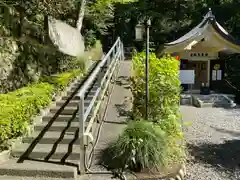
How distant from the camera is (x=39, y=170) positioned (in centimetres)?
504

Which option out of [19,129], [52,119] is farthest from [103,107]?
[19,129]

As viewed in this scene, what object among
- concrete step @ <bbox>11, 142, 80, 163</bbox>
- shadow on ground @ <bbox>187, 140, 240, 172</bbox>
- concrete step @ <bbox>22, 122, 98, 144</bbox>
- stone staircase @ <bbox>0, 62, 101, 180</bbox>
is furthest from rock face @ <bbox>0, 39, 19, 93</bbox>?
shadow on ground @ <bbox>187, 140, 240, 172</bbox>

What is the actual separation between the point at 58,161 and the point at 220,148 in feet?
14.6

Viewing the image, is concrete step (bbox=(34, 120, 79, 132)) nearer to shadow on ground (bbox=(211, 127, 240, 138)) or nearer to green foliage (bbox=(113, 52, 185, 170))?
green foliage (bbox=(113, 52, 185, 170))

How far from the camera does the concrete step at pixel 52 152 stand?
543cm

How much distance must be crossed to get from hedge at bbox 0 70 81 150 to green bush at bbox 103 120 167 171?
183cm

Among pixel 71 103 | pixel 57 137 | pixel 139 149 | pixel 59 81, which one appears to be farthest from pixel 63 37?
pixel 139 149

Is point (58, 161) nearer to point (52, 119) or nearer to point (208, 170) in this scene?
point (52, 119)

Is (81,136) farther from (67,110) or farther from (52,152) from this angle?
(67,110)

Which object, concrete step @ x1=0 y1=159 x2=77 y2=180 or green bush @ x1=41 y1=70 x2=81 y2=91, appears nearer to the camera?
concrete step @ x1=0 y1=159 x2=77 y2=180

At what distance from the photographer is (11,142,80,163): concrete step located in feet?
17.8

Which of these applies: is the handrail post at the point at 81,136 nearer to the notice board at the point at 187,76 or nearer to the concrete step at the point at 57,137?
the concrete step at the point at 57,137

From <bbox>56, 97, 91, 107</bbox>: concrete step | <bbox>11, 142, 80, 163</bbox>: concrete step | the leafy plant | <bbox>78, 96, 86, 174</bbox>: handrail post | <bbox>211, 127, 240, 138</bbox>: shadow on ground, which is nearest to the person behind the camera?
<bbox>78, 96, 86, 174</bbox>: handrail post

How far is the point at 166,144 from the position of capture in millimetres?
5383
